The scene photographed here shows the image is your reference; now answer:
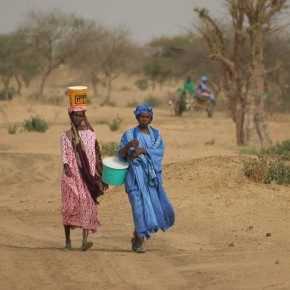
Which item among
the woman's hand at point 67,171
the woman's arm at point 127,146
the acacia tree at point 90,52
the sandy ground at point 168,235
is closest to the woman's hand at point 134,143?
the woman's arm at point 127,146

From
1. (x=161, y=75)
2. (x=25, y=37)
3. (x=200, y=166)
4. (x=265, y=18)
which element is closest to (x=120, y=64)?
(x=161, y=75)

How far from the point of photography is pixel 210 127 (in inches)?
1109

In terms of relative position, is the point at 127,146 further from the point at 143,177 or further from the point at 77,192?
the point at 77,192

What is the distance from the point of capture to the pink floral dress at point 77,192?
26.5 feet

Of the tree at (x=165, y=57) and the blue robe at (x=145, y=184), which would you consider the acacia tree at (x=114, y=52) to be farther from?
the blue robe at (x=145, y=184)

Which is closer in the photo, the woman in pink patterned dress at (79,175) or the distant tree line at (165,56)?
the woman in pink patterned dress at (79,175)

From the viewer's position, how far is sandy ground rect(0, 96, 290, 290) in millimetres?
6645

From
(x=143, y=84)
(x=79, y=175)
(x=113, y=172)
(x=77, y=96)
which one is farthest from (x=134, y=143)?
(x=143, y=84)

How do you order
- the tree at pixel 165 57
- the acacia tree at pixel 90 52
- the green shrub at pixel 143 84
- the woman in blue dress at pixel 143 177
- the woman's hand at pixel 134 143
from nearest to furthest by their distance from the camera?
the woman's hand at pixel 134 143 < the woman in blue dress at pixel 143 177 < the acacia tree at pixel 90 52 < the tree at pixel 165 57 < the green shrub at pixel 143 84

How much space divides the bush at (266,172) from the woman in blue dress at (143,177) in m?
4.17

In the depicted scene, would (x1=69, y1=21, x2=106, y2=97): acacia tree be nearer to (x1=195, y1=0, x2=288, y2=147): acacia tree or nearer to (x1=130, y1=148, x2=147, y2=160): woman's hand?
(x1=195, y1=0, x2=288, y2=147): acacia tree

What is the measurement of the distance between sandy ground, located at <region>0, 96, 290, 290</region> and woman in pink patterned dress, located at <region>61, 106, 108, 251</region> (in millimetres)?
338

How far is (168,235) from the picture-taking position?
9.37 m

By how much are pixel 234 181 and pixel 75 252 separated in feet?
14.8
